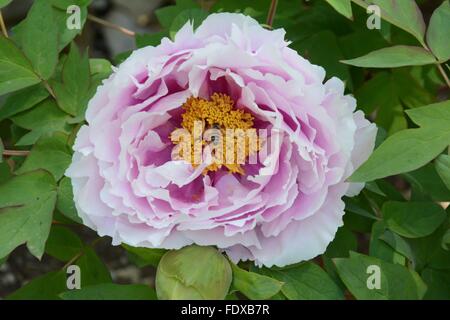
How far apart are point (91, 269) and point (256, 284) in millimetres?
330

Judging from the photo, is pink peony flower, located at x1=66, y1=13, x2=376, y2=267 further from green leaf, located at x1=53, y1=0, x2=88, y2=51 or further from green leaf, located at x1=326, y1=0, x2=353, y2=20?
green leaf, located at x1=53, y1=0, x2=88, y2=51

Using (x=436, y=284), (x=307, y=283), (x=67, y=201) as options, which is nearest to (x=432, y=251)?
(x=436, y=284)

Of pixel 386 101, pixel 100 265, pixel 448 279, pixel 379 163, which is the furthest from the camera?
pixel 386 101

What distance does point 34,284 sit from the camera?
105 cm

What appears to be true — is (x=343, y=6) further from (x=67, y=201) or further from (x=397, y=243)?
(x=67, y=201)

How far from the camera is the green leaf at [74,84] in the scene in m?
0.96

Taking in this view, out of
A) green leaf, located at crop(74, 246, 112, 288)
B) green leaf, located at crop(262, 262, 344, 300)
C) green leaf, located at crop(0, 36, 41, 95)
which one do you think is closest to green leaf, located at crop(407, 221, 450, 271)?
green leaf, located at crop(262, 262, 344, 300)

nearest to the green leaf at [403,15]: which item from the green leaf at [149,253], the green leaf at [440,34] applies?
the green leaf at [440,34]

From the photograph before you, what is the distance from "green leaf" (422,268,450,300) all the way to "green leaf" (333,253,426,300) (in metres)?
0.07

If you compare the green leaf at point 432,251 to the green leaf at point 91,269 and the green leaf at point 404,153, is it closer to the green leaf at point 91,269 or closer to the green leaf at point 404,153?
the green leaf at point 404,153

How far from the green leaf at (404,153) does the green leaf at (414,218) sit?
0.14 meters

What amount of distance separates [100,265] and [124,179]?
0.28 m
